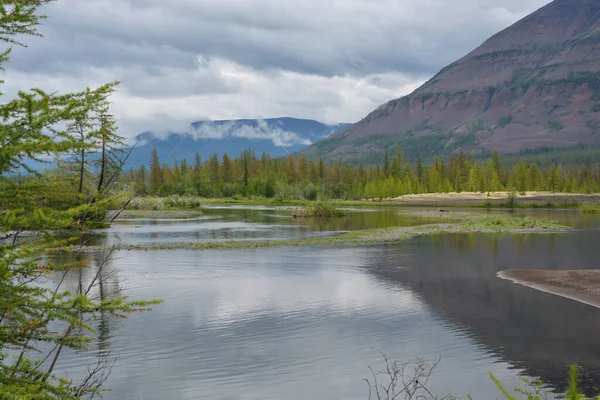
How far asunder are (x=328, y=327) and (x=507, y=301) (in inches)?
400

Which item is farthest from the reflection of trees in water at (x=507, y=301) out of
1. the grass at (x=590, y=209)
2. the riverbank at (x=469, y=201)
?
the riverbank at (x=469, y=201)

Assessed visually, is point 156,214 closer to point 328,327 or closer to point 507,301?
point 507,301

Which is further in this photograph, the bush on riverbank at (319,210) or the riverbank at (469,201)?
the riverbank at (469,201)

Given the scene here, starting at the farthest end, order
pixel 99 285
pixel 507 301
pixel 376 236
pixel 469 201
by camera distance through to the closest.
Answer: pixel 469 201 → pixel 376 236 → pixel 99 285 → pixel 507 301

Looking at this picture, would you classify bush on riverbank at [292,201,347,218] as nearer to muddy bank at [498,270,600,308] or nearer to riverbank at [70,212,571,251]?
riverbank at [70,212,571,251]

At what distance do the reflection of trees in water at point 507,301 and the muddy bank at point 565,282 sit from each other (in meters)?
0.96

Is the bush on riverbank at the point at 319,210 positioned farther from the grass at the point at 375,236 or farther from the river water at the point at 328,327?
the river water at the point at 328,327

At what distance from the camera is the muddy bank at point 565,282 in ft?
90.8

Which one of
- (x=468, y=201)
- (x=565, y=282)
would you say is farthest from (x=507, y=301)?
(x=468, y=201)

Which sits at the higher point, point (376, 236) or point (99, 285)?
point (376, 236)

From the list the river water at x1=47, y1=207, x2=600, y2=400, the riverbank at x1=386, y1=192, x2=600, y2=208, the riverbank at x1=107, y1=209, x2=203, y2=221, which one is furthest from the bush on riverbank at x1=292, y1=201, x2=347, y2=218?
the riverbank at x1=386, y1=192, x2=600, y2=208

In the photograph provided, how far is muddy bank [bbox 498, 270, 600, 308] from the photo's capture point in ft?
90.8

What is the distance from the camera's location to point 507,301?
1057 inches

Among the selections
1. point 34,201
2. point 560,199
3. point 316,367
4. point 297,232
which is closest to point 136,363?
point 316,367
